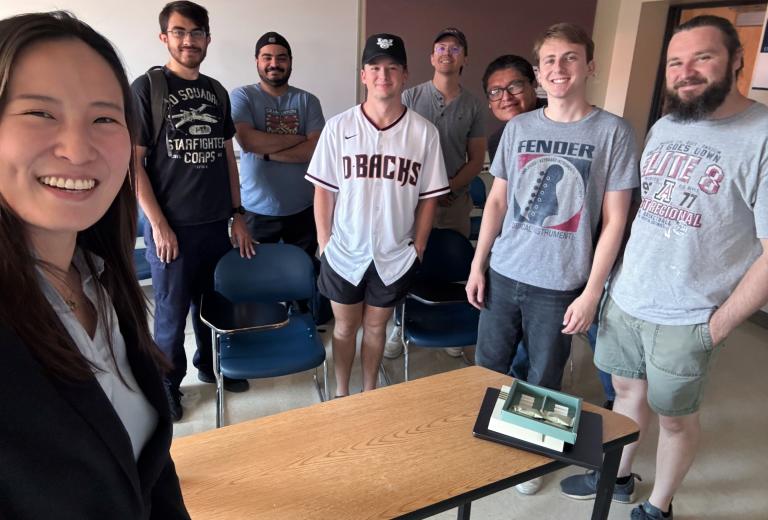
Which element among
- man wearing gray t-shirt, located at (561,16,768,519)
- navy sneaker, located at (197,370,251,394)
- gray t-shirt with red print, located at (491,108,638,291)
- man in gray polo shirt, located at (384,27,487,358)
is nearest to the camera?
man wearing gray t-shirt, located at (561,16,768,519)

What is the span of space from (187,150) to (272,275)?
689mm

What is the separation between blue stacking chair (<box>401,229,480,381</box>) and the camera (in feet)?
8.07

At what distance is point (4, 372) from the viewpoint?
56 cm

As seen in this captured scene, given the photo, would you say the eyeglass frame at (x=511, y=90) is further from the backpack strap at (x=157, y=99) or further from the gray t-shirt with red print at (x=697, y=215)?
the backpack strap at (x=157, y=99)

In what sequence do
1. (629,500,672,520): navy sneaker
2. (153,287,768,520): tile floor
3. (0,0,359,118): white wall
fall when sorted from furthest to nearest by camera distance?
(0,0,359,118): white wall
(153,287,768,520): tile floor
(629,500,672,520): navy sneaker

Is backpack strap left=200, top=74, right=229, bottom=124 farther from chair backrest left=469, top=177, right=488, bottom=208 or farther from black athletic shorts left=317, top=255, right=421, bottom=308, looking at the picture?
chair backrest left=469, top=177, right=488, bottom=208

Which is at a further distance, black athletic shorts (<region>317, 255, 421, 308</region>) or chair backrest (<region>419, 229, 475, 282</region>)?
chair backrest (<region>419, 229, 475, 282</region>)

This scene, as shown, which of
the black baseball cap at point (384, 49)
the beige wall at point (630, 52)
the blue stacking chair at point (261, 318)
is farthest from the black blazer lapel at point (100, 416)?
the beige wall at point (630, 52)

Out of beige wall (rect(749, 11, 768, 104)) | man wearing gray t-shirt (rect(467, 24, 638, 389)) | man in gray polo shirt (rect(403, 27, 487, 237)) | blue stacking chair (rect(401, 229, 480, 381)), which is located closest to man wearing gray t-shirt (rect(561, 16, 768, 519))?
man wearing gray t-shirt (rect(467, 24, 638, 389))

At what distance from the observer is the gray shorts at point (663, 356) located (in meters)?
1.62

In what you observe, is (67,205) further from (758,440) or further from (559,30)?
(758,440)

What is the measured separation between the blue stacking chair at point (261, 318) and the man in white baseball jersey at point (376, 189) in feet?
0.72

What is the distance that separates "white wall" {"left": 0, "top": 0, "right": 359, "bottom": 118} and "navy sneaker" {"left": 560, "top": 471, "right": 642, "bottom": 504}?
297 centimetres

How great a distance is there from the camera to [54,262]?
74cm
